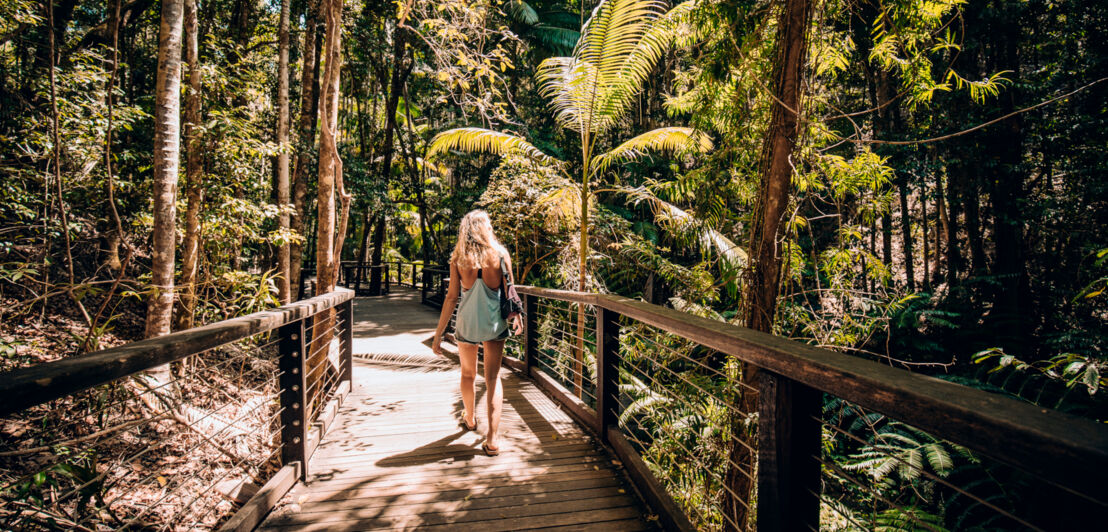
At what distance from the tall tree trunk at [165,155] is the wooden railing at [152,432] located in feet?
2.42

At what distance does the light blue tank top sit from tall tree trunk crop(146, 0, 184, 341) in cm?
337

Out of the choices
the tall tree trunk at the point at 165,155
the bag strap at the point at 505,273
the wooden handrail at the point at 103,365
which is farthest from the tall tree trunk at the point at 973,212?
the tall tree trunk at the point at 165,155

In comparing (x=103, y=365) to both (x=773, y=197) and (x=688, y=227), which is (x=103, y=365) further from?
(x=688, y=227)

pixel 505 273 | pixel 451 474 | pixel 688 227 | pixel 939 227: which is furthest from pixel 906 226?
pixel 451 474

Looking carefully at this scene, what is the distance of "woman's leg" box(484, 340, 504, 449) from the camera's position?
3539mm

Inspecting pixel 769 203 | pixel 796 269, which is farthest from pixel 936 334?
pixel 769 203

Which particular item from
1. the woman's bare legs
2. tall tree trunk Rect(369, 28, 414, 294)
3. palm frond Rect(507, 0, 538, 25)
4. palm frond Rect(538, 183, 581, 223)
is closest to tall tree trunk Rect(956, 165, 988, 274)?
palm frond Rect(538, 183, 581, 223)

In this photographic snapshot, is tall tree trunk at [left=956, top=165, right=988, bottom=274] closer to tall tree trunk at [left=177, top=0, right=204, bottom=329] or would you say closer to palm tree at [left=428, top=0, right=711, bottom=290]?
palm tree at [left=428, top=0, right=711, bottom=290]

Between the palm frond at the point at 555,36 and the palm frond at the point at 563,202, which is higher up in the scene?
the palm frond at the point at 555,36

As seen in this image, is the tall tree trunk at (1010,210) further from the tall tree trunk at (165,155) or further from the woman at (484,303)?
the tall tree trunk at (165,155)

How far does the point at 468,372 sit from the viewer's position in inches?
147

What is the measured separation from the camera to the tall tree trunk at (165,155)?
15.6 feet

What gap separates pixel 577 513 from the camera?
2.69 meters

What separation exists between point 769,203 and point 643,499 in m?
2.05
